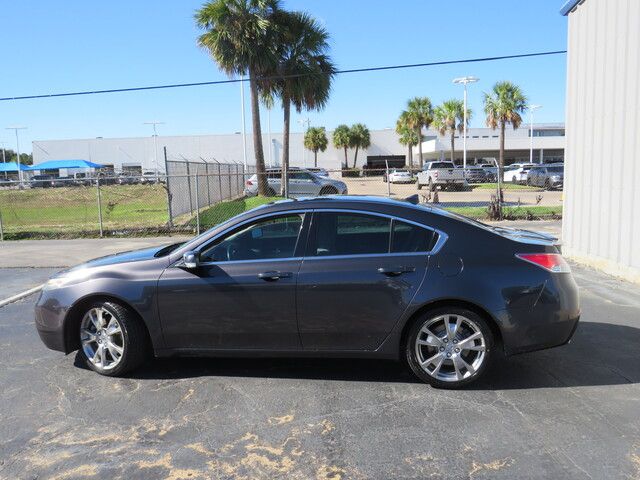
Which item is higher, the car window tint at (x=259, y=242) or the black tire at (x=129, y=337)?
the car window tint at (x=259, y=242)

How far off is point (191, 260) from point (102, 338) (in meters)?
1.12

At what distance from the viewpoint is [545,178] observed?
121ft

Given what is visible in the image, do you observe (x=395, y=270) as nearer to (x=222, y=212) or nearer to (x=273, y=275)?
(x=273, y=275)

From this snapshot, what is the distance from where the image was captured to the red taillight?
440cm

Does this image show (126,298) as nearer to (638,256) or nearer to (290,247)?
(290,247)

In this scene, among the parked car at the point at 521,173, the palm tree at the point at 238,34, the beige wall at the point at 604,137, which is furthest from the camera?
the parked car at the point at 521,173

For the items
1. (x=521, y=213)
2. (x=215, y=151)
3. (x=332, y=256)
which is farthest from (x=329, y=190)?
(x=215, y=151)

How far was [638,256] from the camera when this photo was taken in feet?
27.2

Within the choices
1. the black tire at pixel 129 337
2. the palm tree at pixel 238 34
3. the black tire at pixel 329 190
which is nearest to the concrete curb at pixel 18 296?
the black tire at pixel 129 337

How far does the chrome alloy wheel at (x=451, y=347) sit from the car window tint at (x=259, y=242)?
129cm

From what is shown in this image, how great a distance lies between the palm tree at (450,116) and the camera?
5956 cm

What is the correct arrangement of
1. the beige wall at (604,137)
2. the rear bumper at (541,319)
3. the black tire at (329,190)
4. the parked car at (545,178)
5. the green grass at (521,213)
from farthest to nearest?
the parked car at (545,178) → the black tire at (329,190) → the green grass at (521,213) → the beige wall at (604,137) → the rear bumper at (541,319)

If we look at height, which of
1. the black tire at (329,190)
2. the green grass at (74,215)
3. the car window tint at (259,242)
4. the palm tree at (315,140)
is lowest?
the green grass at (74,215)

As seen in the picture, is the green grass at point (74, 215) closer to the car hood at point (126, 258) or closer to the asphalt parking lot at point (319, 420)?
the car hood at point (126, 258)
